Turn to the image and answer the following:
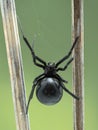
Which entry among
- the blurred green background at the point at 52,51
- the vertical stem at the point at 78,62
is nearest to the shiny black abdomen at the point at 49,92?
the vertical stem at the point at 78,62

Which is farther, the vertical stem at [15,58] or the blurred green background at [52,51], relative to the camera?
the blurred green background at [52,51]

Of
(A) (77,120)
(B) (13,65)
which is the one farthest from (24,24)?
(A) (77,120)

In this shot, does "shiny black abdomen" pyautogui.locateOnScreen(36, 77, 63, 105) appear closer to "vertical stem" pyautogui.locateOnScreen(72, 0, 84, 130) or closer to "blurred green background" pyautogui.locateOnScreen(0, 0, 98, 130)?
"vertical stem" pyautogui.locateOnScreen(72, 0, 84, 130)

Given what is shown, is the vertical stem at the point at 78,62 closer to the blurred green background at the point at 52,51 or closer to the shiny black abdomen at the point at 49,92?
the shiny black abdomen at the point at 49,92

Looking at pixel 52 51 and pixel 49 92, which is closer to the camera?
pixel 49 92

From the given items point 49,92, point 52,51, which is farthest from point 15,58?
point 52,51

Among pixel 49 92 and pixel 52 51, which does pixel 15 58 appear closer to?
pixel 49 92

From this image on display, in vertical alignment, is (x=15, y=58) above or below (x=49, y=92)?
above

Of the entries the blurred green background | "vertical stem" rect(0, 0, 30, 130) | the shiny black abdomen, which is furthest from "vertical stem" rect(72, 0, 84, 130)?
the blurred green background
